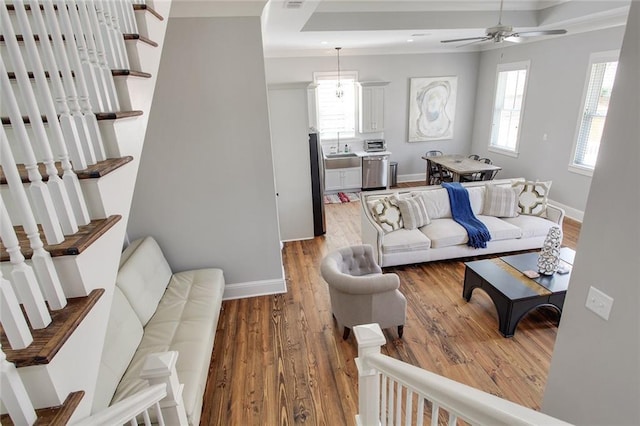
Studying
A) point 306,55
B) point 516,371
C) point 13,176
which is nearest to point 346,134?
point 306,55

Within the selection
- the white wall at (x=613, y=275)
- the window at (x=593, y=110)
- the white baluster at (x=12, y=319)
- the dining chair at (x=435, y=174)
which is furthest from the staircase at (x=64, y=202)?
the dining chair at (x=435, y=174)

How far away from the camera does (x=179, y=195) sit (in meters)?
3.32

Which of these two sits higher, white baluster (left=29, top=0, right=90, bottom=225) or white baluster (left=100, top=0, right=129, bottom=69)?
white baluster (left=100, top=0, right=129, bottom=69)

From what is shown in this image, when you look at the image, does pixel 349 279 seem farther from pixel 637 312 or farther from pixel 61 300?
pixel 61 300

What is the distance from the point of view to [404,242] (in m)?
4.16

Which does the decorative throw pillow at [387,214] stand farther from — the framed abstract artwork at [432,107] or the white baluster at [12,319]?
the framed abstract artwork at [432,107]

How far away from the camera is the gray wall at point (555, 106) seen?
17.4 feet

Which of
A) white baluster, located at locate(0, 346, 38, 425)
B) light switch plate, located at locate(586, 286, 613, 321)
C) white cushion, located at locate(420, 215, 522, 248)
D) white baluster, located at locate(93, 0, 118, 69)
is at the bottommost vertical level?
white cushion, located at locate(420, 215, 522, 248)

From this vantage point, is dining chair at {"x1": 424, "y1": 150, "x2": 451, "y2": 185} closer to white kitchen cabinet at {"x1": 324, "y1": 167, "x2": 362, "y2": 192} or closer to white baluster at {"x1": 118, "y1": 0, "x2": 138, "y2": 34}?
white kitchen cabinet at {"x1": 324, "y1": 167, "x2": 362, "y2": 192}

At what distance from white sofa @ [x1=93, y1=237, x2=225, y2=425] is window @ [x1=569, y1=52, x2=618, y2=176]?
563cm

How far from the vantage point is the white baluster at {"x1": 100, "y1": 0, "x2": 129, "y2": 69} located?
149cm

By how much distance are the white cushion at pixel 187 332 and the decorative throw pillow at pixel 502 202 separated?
3683 millimetres

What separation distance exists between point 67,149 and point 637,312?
7.54 feet

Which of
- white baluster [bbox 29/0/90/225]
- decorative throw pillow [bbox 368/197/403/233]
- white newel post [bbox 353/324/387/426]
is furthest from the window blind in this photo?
white baluster [bbox 29/0/90/225]
